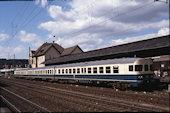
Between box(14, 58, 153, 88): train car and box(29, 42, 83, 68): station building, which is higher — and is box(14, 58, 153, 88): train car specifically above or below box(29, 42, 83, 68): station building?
below

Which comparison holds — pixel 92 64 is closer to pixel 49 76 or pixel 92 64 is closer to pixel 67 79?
pixel 67 79

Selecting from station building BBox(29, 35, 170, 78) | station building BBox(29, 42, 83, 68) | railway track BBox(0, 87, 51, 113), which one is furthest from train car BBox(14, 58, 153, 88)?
station building BBox(29, 42, 83, 68)

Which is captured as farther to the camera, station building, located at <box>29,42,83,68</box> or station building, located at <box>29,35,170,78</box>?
station building, located at <box>29,42,83,68</box>

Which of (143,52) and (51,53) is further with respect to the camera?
(51,53)

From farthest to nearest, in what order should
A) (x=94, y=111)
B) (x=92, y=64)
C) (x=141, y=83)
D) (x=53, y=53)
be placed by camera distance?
(x=53, y=53) → (x=92, y=64) → (x=141, y=83) → (x=94, y=111)

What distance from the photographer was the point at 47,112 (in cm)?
1056

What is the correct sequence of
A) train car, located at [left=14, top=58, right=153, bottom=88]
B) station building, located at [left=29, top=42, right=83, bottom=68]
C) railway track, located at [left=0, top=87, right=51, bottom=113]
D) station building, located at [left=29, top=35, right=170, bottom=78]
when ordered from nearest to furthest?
railway track, located at [left=0, top=87, right=51, bottom=113] → train car, located at [left=14, top=58, right=153, bottom=88] → station building, located at [left=29, top=35, right=170, bottom=78] → station building, located at [left=29, top=42, right=83, bottom=68]

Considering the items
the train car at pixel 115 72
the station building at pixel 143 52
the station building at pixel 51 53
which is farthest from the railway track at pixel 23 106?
the station building at pixel 51 53

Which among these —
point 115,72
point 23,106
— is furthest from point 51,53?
point 23,106

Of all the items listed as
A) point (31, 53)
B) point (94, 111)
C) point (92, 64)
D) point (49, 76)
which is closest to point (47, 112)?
point (94, 111)

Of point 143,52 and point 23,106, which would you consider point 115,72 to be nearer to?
point 143,52

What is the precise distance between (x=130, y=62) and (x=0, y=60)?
5739 inches

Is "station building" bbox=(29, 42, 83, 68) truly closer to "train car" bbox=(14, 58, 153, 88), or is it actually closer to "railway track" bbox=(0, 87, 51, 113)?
"train car" bbox=(14, 58, 153, 88)

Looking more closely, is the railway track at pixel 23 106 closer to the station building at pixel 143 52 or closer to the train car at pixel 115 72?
the train car at pixel 115 72
